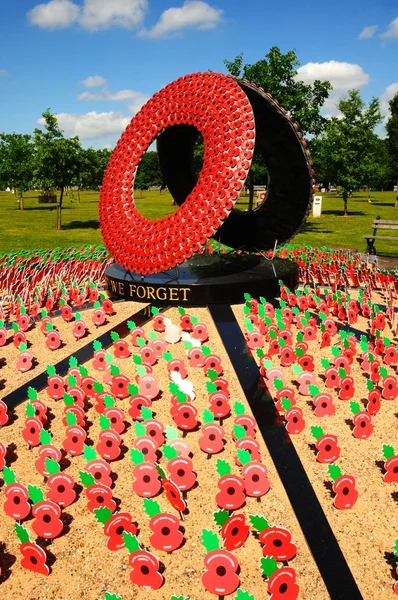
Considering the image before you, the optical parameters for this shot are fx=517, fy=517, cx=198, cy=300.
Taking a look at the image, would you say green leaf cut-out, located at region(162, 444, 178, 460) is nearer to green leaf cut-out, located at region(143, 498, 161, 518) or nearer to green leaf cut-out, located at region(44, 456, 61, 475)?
green leaf cut-out, located at region(143, 498, 161, 518)

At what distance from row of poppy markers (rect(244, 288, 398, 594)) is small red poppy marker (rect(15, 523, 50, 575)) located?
2.76m

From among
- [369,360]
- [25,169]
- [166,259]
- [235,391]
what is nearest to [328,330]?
[369,360]

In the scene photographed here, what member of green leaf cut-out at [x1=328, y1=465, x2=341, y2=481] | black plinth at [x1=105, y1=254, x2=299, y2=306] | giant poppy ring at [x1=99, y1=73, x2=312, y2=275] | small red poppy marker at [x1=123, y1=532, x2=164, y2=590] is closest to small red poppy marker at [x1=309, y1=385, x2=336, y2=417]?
green leaf cut-out at [x1=328, y1=465, x2=341, y2=481]

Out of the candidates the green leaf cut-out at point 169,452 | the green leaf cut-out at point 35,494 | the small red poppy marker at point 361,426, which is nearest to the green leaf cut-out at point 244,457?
the green leaf cut-out at point 169,452

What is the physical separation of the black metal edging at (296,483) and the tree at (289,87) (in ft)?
66.7

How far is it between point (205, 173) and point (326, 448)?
621cm

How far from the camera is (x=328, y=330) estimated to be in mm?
9453

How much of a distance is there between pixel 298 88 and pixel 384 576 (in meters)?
25.8

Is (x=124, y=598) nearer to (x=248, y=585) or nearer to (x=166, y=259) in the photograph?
(x=248, y=585)

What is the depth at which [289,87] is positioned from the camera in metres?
26.5

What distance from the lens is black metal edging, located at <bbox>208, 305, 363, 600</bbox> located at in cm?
435

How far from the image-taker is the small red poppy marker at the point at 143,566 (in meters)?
4.21

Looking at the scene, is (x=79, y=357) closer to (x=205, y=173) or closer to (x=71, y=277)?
(x=205, y=173)

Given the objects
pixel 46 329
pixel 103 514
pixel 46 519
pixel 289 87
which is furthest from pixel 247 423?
pixel 289 87
